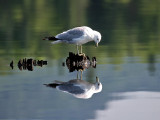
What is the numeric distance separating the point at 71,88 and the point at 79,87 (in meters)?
0.22

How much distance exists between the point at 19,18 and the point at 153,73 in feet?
66.6

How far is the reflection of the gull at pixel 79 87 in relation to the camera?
12.6 m

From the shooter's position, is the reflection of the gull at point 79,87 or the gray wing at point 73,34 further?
the gray wing at point 73,34

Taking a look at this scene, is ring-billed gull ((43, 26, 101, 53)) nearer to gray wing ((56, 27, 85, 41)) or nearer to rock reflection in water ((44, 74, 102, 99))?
gray wing ((56, 27, 85, 41))

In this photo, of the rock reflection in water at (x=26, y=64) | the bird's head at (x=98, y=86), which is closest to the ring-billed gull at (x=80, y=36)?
the rock reflection in water at (x=26, y=64)

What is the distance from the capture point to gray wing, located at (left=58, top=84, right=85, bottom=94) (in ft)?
41.8

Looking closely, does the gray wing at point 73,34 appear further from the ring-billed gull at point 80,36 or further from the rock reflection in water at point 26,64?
the rock reflection in water at point 26,64

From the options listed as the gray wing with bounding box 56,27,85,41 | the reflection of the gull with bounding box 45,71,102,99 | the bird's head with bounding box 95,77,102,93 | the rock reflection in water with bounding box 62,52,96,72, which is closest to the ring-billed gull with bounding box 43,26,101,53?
the gray wing with bounding box 56,27,85,41

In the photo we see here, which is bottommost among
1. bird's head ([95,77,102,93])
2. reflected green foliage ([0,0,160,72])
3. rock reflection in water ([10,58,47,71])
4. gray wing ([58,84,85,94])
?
reflected green foliage ([0,0,160,72])

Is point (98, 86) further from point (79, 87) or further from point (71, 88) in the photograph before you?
point (71, 88)

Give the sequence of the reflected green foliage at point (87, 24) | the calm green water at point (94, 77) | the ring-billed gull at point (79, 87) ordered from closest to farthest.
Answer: the calm green water at point (94, 77), the ring-billed gull at point (79, 87), the reflected green foliage at point (87, 24)

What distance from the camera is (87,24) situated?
102 feet

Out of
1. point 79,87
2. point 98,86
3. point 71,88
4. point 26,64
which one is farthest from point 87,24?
point 71,88

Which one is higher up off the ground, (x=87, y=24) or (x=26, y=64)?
(x=26, y=64)
